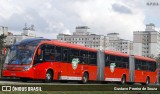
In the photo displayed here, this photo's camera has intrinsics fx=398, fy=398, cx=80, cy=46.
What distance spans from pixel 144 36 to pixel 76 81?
340 feet

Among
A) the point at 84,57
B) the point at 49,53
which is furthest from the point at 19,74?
the point at 84,57

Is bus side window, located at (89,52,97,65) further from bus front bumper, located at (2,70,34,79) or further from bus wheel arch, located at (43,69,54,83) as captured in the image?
bus front bumper, located at (2,70,34,79)

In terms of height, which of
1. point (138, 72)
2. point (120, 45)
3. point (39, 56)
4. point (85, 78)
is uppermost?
point (120, 45)

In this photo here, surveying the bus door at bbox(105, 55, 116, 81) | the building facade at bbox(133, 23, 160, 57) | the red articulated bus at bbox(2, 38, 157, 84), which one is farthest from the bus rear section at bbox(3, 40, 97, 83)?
the building facade at bbox(133, 23, 160, 57)

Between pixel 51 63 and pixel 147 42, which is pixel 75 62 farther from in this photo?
pixel 147 42

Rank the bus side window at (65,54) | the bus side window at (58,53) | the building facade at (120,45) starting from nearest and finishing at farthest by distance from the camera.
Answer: the bus side window at (58,53) < the bus side window at (65,54) < the building facade at (120,45)

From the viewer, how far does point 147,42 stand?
130000 mm

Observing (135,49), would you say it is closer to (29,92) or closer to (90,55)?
(90,55)

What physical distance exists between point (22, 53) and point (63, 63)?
3.35 metres

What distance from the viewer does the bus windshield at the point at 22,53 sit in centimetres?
2423

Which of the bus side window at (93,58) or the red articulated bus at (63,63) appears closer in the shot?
the red articulated bus at (63,63)

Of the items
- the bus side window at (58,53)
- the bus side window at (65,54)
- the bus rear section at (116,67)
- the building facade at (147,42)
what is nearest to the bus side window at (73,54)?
the bus side window at (65,54)

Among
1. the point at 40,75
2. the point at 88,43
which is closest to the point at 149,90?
the point at 40,75

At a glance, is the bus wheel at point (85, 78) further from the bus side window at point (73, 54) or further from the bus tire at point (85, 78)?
the bus side window at point (73, 54)
